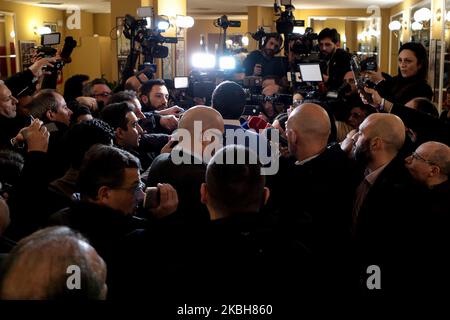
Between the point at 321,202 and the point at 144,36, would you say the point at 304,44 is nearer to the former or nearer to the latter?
the point at 144,36

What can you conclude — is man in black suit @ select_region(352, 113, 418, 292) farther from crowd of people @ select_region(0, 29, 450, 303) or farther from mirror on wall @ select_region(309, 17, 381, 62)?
mirror on wall @ select_region(309, 17, 381, 62)

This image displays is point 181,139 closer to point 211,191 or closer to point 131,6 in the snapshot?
point 211,191

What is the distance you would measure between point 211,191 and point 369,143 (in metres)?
0.96

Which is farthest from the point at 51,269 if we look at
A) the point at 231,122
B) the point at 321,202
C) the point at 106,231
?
the point at 231,122

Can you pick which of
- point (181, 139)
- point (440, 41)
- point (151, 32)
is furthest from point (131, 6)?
point (181, 139)

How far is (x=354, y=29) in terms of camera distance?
49.7ft

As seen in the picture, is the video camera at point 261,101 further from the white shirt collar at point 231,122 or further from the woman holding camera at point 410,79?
the white shirt collar at point 231,122

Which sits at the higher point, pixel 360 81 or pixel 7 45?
pixel 7 45

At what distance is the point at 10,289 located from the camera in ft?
3.52

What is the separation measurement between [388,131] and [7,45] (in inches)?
439

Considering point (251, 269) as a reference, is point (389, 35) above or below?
above

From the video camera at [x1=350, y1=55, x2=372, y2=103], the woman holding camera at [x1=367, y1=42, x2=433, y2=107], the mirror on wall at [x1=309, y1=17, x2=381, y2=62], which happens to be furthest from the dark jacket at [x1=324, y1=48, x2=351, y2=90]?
the mirror on wall at [x1=309, y1=17, x2=381, y2=62]

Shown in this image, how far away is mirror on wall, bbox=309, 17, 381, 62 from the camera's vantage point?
14.4 metres
